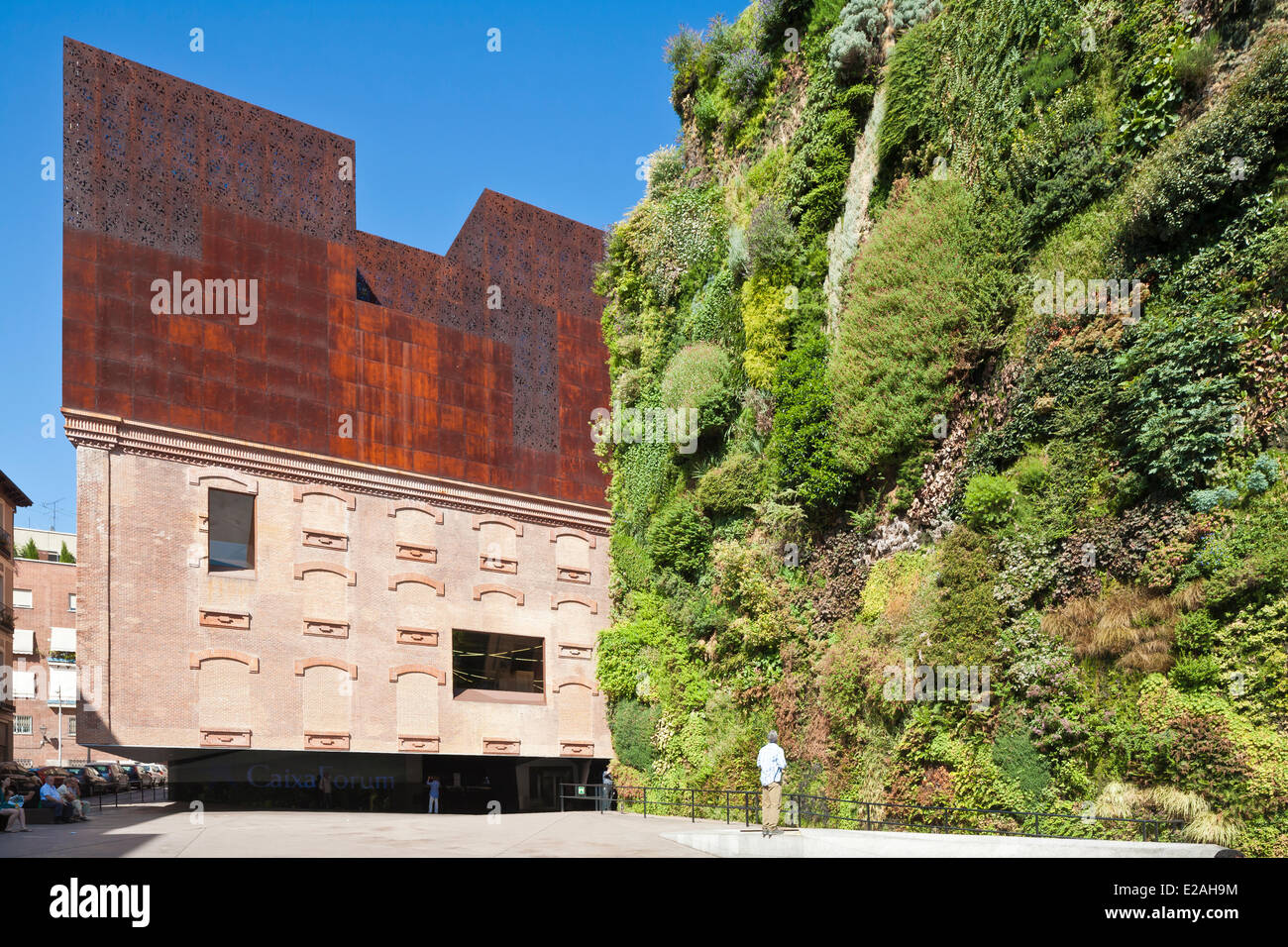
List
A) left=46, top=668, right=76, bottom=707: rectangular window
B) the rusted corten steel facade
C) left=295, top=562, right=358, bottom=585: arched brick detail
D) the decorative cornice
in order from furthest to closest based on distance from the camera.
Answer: left=46, top=668, right=76, bottom=707: rectangular window, left=295, top=562, right=358, bottom=585: arched brick detail, the rusted corten steel facade, the decorative cornice

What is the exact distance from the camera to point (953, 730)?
19.2m

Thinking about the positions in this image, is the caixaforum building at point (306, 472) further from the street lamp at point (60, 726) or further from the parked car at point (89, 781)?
the street lamp at point (60, 726)

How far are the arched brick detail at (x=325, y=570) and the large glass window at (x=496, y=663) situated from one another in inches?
162

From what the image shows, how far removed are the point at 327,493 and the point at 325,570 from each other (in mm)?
2396

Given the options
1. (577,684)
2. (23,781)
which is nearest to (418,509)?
(577,684)

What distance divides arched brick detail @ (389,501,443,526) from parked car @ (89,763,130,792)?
53.7 ft

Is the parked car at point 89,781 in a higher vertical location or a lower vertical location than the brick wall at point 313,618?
lower

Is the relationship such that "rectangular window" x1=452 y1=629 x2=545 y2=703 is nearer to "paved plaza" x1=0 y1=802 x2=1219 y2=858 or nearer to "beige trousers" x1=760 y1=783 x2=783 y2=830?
"paved plaza" x1=0 y1=802 x2=1219 y2=858

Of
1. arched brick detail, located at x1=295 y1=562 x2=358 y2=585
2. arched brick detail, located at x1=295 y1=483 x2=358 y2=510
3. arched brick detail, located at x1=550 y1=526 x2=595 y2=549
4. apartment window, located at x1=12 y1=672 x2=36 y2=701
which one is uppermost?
arched brick detail, located at x1=295 y1=483 x2=358 y2=510

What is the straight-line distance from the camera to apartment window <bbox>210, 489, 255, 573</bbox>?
31078mm

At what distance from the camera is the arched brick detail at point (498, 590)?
3638cm

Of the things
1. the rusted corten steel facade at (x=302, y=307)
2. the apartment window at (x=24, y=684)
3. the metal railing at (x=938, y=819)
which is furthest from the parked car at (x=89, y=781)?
the apartment window at (x=24, y=684)

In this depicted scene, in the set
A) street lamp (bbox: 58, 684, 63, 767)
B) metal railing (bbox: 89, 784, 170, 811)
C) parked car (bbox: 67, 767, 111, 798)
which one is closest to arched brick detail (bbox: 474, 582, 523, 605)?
metal railing (bbox: 89, 784, 170, 811)
